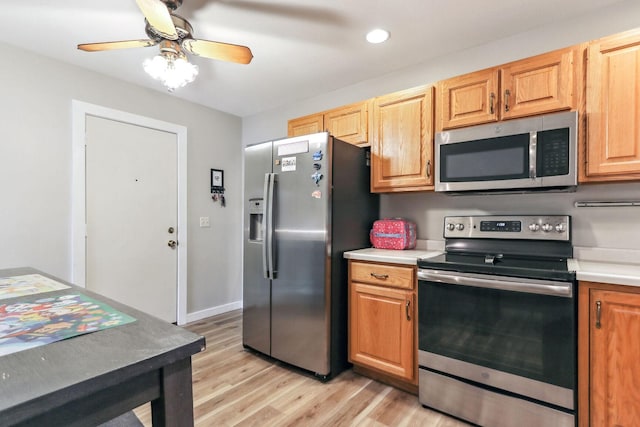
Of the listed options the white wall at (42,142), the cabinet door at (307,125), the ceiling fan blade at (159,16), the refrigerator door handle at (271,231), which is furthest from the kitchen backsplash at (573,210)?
the white wall at (42,142)

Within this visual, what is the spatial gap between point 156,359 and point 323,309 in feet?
5.28

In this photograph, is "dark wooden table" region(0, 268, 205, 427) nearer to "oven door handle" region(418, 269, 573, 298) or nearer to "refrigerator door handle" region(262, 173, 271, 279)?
"oven door handle" region(418, 269, 573, 298)

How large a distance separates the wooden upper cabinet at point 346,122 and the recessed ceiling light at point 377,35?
1.47ft

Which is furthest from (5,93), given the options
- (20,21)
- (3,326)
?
(3,326)

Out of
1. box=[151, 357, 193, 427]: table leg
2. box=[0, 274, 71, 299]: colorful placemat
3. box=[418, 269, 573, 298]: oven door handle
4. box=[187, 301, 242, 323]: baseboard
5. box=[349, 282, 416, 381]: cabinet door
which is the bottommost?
box=[187, 301, 242, 323]: baseboard

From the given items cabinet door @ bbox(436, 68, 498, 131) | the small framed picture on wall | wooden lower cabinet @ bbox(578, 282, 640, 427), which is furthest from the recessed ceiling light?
the small framed picture on wall

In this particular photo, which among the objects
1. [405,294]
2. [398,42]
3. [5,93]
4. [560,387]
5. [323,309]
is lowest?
[560,387]

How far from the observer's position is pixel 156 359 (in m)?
0.75

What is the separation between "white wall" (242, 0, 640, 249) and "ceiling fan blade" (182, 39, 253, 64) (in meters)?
1.41

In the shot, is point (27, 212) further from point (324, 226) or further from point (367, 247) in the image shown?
point (367, 247)

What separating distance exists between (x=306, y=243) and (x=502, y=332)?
4.32 feet

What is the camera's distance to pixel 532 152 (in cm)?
183

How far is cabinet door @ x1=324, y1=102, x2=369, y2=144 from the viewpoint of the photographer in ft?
8.47

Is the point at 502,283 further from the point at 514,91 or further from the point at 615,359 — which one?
the point at 514,91
